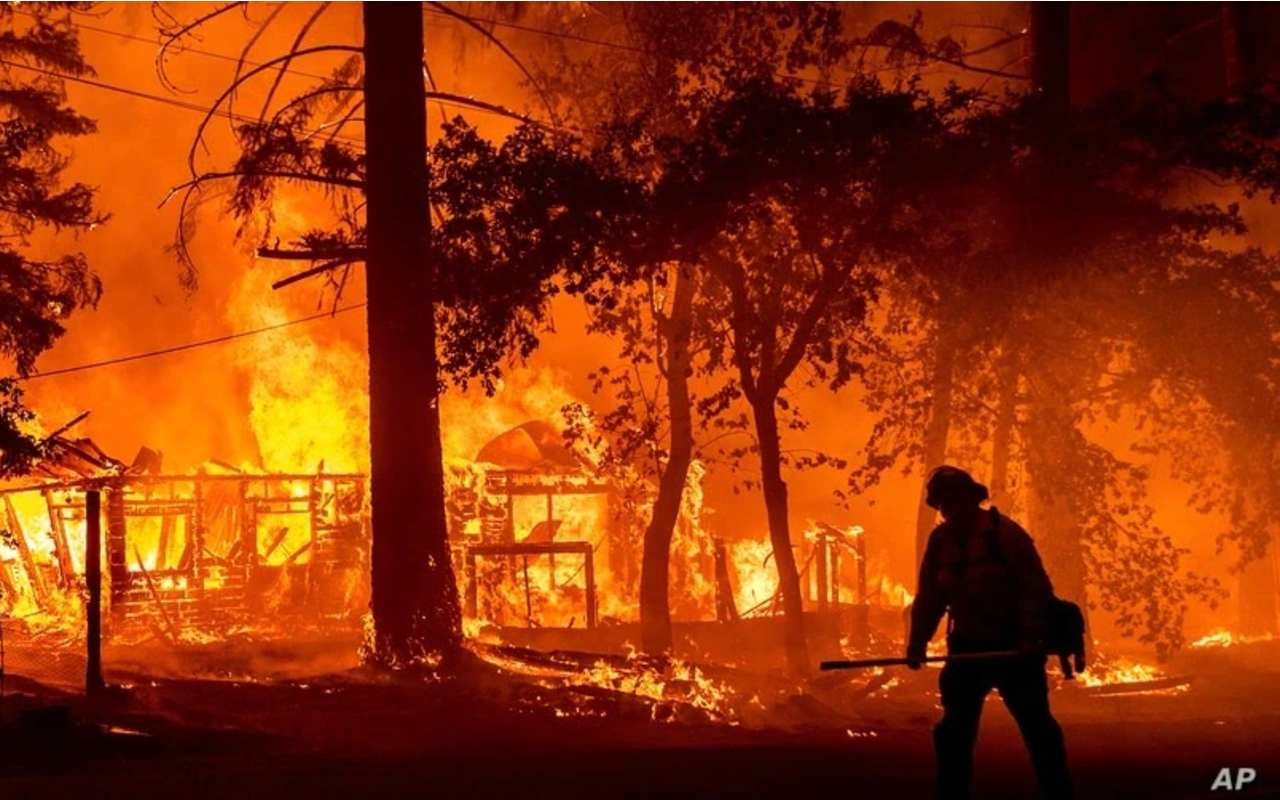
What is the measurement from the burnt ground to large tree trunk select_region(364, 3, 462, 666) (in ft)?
2.37

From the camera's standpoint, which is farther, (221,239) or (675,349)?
(221,239)

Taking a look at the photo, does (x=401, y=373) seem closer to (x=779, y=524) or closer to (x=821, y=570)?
(x=779, y=524)

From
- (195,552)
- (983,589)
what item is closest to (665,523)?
(195,552)

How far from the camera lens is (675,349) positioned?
56.7ft

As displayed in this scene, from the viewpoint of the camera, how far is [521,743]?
1111cm

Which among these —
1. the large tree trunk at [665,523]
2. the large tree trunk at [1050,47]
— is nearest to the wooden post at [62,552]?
the large tree trunk at [665,523]

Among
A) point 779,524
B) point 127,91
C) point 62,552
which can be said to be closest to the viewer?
point 779,524

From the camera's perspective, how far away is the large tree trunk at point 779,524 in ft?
49.1

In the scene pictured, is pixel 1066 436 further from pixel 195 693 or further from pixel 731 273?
pixel 195 693

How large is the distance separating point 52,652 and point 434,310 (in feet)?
30.8

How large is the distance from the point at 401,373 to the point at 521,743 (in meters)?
4.85

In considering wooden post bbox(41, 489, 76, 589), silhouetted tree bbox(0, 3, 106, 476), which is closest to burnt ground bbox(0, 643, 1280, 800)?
silhouetted tree bbox(0, 3, 106, 476)

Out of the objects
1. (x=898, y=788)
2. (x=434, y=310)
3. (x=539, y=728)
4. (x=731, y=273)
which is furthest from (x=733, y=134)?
(x=898, y=788)

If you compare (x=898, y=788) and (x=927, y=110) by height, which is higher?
(x=927, y=110)
